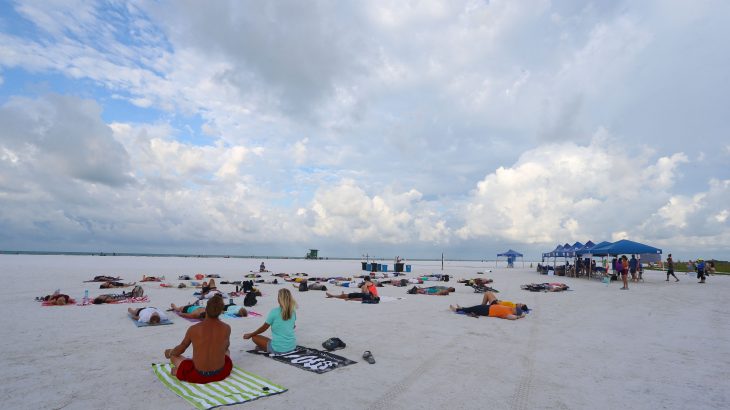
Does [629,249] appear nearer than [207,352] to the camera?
No

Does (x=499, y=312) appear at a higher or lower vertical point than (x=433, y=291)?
higher

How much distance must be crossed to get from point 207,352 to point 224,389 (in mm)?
551

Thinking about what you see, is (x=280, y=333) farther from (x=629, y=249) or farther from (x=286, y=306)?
(x=629, y=249)

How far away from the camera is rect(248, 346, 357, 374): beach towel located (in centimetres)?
548

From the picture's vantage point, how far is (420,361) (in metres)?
6.02

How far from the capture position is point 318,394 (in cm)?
451

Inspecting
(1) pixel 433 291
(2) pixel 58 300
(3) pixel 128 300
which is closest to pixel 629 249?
(1) pixel 433 291

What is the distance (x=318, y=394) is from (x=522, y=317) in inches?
302

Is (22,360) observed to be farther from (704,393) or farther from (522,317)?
(522,317)

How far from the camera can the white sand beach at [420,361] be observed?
4.41 metres

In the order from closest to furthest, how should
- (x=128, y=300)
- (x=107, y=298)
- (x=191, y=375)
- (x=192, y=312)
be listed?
(x=191, y=375) < (x=192, y=312) < (x=107, y=298) < (x=128, y=300)

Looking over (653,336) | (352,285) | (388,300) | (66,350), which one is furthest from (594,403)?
(352,285)

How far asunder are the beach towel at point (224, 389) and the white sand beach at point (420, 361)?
12cm

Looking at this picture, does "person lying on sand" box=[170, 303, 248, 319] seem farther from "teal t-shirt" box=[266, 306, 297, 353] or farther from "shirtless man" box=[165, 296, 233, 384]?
"shirtless man" box=[165, 296, 233, 384]
